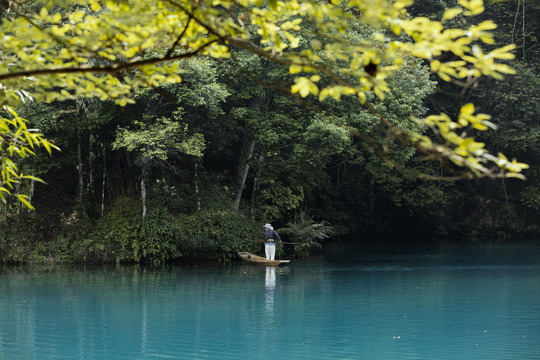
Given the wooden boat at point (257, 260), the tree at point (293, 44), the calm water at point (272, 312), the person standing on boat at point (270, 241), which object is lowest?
the calm water at point (272, 312)

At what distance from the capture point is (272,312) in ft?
38.1

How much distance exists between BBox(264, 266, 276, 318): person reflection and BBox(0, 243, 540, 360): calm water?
21 mm

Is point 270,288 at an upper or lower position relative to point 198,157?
lower

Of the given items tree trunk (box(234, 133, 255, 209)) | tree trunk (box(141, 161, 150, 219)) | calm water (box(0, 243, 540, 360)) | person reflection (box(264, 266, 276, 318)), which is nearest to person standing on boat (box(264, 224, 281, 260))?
person reflection (box(264, 266, 276, 318))

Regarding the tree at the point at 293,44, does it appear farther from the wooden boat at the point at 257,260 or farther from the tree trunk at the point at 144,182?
the tree trunk at the point at 144,182

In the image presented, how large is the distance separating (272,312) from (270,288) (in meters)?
3.43

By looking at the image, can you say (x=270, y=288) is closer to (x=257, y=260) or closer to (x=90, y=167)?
(x=257, y=260)

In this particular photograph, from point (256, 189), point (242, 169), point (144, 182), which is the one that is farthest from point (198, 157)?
point (256, 189)

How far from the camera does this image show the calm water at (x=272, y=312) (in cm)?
869

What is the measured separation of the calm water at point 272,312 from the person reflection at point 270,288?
0.07 feet

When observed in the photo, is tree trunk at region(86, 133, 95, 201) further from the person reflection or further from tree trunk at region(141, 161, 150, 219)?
A: the person reflection

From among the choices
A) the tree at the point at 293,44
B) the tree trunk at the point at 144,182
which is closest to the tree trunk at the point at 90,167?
the tree trunk at the point at 144,182

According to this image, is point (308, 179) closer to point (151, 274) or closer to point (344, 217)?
point (344, 217)

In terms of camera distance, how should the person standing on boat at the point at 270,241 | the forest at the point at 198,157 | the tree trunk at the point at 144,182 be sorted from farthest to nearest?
the tree trunk at the point at 144,182 → the person standing on boat at the point at 270,241 → the forest at the point at 198,157
